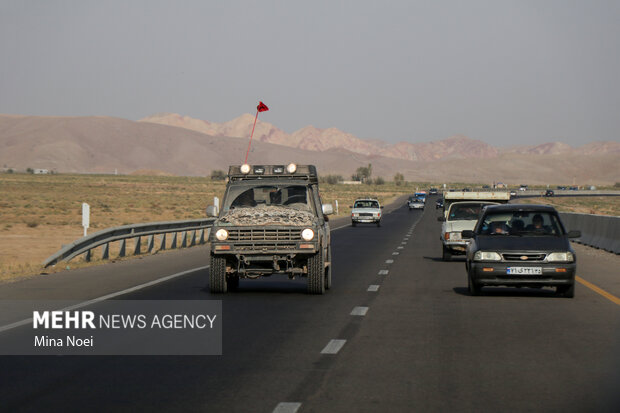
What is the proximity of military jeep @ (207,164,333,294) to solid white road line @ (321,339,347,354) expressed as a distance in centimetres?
465

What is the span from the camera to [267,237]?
15.9m

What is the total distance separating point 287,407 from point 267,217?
8734 millimetres

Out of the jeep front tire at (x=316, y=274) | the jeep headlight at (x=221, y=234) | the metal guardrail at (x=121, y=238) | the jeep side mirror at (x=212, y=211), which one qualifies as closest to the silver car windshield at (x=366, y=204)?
the metal guardrail at (x=121, y=238)

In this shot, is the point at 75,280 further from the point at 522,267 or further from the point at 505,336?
the point at 505,336

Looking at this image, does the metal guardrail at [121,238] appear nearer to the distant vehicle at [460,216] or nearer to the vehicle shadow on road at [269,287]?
the vehicle shadow on road at [269,287]

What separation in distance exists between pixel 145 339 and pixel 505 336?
4202 mm

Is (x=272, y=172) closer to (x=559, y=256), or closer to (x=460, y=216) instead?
(x=559, y=256)

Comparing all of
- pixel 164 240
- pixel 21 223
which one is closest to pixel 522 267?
pixel 164 240

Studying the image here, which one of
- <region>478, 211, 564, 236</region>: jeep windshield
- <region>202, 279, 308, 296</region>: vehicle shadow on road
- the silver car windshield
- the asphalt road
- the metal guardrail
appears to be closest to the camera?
the asphalt road

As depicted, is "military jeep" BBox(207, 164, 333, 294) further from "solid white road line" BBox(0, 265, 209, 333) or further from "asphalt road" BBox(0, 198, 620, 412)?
"solid white road line" BBox(0, 265, 209, 333)

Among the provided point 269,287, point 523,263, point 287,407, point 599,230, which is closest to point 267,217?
point 269,287

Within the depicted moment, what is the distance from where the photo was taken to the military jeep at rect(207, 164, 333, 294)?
1583cm

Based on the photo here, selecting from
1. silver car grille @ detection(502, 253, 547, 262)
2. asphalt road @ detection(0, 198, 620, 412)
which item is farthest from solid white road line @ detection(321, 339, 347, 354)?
silver car grille @ detection(502, 253, 547, 262)

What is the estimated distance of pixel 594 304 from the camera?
15391mm
